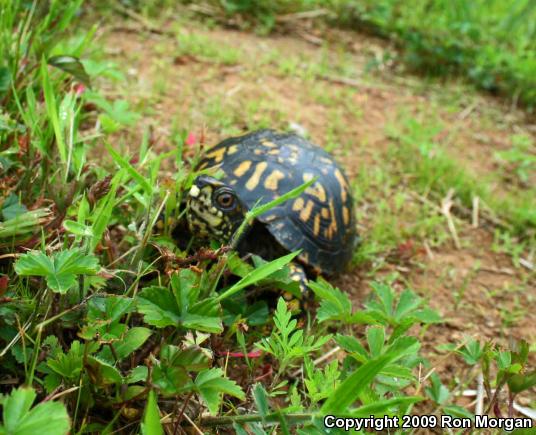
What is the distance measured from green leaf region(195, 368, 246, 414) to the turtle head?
28.2 inches

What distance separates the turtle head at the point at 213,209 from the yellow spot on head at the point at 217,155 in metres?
0.41

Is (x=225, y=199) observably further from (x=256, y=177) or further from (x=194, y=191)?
(x=256, y=177)

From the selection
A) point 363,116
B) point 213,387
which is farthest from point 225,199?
point 363,116

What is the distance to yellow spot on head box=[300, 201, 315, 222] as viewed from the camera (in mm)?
2199

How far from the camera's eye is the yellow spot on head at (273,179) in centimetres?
213

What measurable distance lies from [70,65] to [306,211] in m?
1.12

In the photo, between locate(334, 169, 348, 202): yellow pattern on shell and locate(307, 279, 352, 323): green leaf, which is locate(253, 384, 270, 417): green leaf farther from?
locate(334, 169, 348, 202): yellow pattern on shell

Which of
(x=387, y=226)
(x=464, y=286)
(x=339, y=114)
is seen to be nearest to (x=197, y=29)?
(x=339, y=114)

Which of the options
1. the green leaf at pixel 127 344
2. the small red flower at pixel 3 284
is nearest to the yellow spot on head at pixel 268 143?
the green leaf at pixel 127 344

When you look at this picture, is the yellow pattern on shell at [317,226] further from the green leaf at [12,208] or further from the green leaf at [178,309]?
the green leaf at [12,208]

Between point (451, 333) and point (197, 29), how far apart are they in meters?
3.23

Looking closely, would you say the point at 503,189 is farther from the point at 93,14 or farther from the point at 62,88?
the point at 93,14

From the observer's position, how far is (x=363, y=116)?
389cm

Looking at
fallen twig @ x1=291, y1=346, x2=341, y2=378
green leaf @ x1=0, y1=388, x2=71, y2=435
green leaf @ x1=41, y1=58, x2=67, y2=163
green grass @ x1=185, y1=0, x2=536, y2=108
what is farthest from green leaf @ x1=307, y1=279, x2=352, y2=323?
green grass @ x1=185, y1=0, x2=536, y2=108
